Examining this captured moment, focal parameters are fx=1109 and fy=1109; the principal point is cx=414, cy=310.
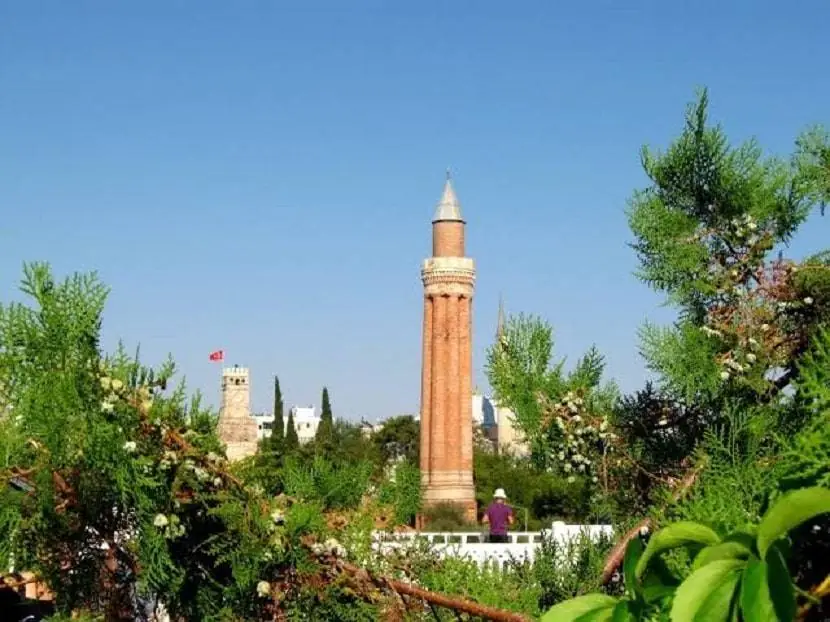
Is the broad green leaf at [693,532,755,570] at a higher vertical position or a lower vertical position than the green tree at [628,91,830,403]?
lower

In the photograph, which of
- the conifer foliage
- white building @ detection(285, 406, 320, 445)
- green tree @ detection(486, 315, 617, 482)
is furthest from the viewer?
white building @ detection(285, 406, 320, 445)

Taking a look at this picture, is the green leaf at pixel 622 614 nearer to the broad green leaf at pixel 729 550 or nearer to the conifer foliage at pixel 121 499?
the broad green leaf at pixel 729 550

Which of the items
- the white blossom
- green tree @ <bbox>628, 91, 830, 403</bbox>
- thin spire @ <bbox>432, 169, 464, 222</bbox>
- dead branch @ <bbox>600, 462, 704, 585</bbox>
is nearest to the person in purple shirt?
green tree @ <bbox>628, 91, 830, 403</bbox>

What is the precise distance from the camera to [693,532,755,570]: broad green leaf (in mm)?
665

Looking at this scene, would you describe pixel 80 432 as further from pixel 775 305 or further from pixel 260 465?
pixel 775 305

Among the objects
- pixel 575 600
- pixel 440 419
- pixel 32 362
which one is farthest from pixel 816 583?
pixel 440 419

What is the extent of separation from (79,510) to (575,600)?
144cm

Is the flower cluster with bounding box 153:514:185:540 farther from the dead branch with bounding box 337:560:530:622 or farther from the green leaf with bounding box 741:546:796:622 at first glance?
the green leaf with bounding box 741:546:796:622

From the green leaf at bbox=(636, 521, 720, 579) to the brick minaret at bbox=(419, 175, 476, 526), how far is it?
36.7 metres

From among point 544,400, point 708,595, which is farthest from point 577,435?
point 708,595

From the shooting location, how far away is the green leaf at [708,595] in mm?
625

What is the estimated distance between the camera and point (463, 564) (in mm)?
2191

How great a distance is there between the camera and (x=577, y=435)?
101 inches

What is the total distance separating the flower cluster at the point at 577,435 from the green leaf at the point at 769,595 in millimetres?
1917
